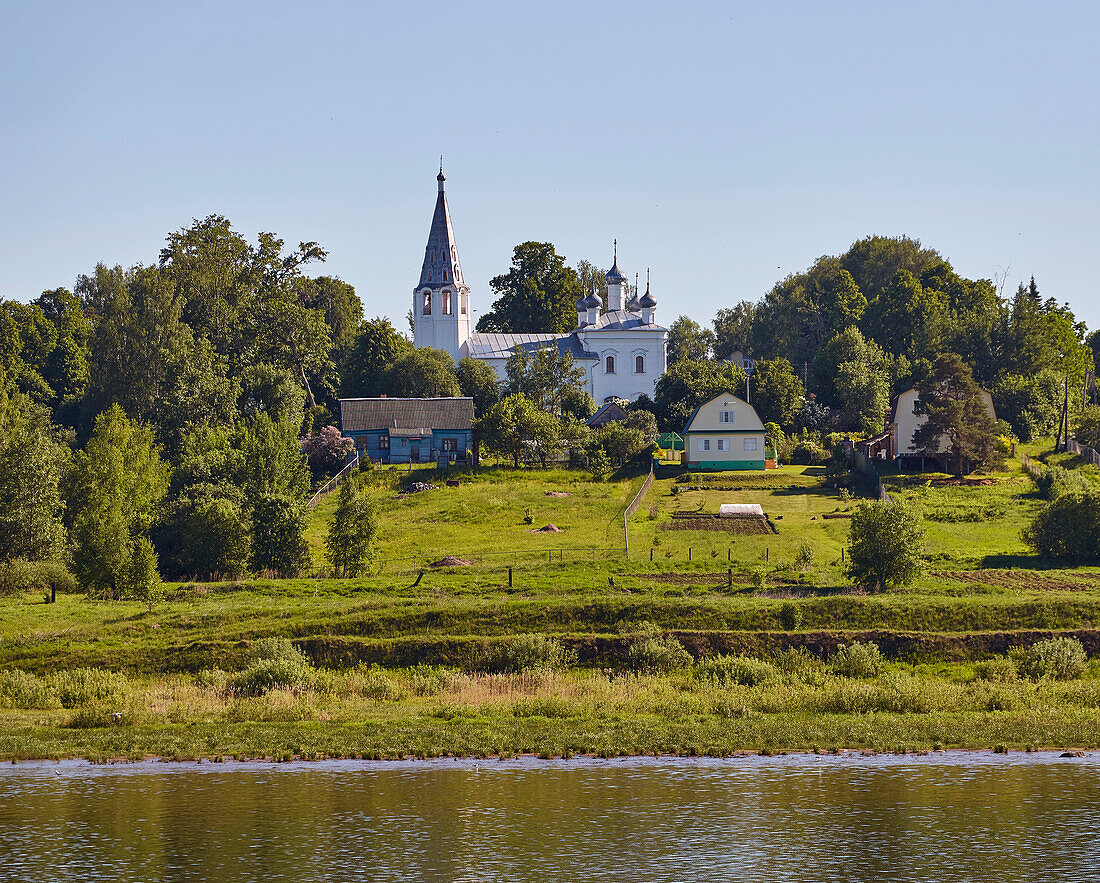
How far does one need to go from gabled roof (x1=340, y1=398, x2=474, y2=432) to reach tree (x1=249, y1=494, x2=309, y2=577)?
108ft

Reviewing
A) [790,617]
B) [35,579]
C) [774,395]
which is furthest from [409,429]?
[790,617]

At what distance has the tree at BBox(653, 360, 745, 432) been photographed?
85500mm

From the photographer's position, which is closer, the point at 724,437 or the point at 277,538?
the point at 277,538

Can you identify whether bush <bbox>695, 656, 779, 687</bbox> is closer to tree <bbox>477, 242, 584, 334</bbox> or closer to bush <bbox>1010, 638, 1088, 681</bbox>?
bush <bbox>1010, 638, 1088, 681</bbox>

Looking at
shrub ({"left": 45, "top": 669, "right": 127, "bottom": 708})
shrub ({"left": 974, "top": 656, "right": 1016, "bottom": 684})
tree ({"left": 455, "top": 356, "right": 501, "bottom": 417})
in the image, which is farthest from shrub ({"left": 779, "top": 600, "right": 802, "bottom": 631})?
tree ({"left": 455, "top": 356, "right": 501, "bottom": 417})

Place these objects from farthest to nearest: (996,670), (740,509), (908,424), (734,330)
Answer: (734,330) < (908,424) < (740,509) < (996,670)

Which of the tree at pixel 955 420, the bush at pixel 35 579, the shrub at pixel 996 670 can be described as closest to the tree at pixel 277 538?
the bush at pixel 35 579

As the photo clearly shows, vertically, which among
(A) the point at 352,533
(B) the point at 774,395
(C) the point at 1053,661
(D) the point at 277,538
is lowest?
(C) the point at 1053,661

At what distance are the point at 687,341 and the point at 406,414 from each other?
45.7 metres

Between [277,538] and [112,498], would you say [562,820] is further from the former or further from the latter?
[112,498]

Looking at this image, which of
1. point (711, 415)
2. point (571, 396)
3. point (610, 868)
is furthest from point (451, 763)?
point (571, 396)

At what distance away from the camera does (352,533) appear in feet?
157

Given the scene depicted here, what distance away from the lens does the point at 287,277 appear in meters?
99.6

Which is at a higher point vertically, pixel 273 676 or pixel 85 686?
pixel 273 676
